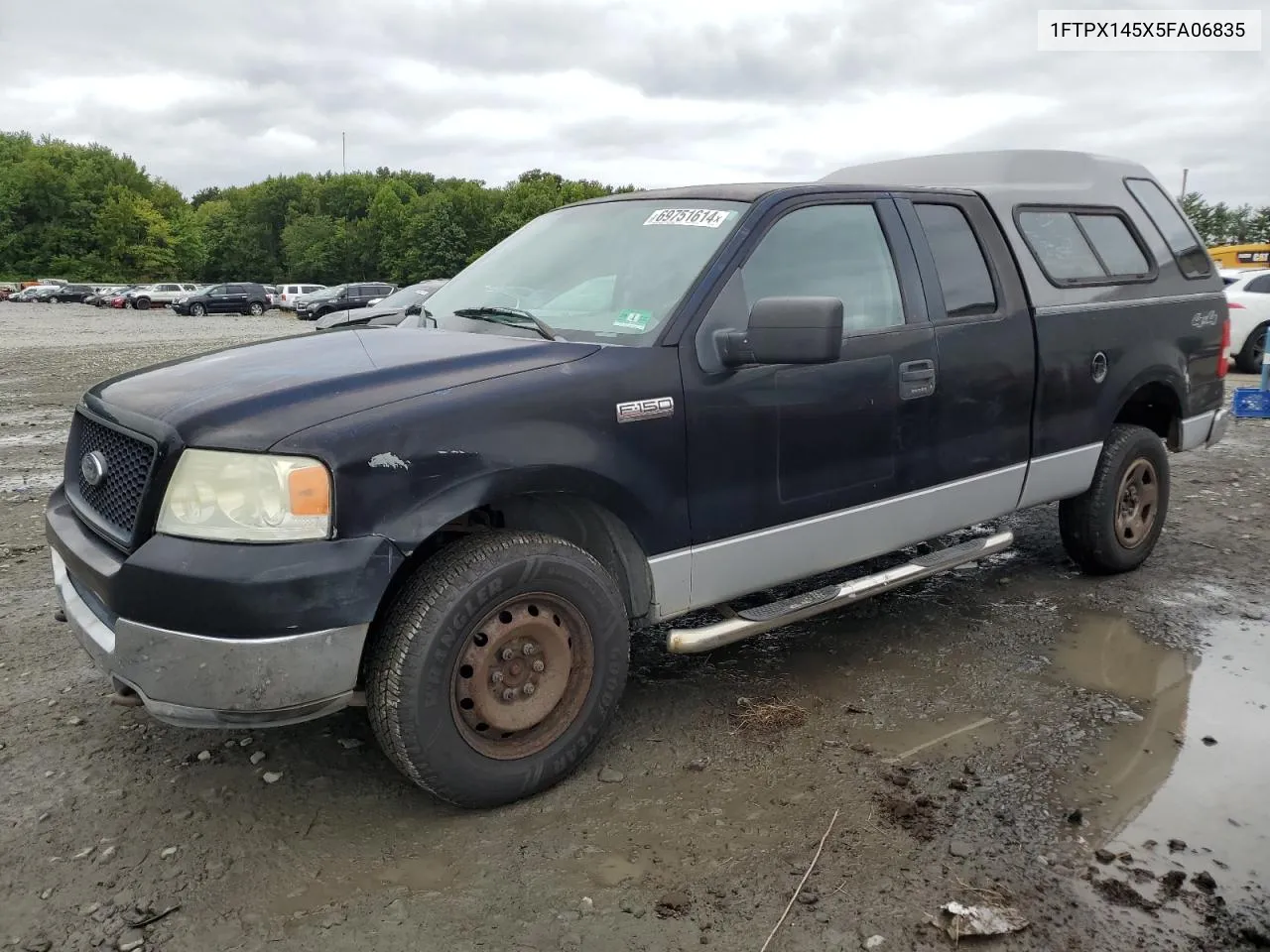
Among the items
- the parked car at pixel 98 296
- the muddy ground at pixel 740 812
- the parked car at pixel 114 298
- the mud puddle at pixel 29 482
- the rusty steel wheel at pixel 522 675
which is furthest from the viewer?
the parked car at pixel 98 296

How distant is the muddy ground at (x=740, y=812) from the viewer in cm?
250

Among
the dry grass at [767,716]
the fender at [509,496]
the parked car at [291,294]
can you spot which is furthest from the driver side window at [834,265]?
the parked car at [291,294]

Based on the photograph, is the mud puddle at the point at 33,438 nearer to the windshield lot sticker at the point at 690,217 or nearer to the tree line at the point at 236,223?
the windshield lot sticker at the point at 690,217

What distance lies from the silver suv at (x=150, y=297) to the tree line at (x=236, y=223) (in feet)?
101

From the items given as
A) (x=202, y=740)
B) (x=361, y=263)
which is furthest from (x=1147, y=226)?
(x=361, y=263)

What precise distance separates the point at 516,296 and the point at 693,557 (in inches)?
49.9

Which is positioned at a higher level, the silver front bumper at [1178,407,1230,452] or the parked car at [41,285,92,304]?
the parked car at [41,285,92,304]

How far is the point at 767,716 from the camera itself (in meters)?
3.62

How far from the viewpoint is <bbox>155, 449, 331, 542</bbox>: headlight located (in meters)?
2.59

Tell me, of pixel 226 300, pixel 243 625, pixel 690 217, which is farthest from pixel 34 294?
pixel 243 625

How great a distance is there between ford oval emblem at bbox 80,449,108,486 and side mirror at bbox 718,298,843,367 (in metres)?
2.02

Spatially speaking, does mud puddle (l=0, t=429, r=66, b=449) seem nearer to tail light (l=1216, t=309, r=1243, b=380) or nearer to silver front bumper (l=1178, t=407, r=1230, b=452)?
silver front bumper (l=1178, t=407, r=1230, b=452)

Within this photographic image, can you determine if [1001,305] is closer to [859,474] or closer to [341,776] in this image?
[859,474]

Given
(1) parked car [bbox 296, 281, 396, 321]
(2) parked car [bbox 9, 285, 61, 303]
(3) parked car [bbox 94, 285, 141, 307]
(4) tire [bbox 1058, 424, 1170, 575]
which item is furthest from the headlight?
(2) parked car [bbox 9, 285, 61, 303]
